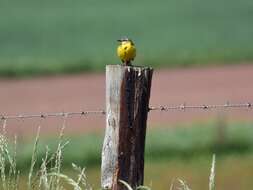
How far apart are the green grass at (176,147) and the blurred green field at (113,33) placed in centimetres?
1121

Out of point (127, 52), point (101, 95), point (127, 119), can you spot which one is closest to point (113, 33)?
point (101, 95)

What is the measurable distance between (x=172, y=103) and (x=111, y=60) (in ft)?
22.9

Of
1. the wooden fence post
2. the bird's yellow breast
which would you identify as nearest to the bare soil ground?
the bird's yellow breast

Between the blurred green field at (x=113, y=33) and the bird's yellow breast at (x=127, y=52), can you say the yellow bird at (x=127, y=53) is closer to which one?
the bird's yellow breast at (x=127, y=52)

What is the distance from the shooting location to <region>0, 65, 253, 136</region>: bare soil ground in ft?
68.5

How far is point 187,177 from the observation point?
14.7 meters

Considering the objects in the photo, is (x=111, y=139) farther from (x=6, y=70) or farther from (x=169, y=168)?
(x=6, y=70)

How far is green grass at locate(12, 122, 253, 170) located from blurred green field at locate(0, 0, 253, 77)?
36.8ft

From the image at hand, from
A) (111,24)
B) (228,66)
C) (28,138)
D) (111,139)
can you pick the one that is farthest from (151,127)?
(111,24)

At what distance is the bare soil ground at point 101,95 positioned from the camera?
68.5 ft

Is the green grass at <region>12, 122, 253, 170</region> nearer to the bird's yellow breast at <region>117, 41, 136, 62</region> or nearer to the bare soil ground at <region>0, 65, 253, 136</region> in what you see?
the bare soil ground at <region>0, 65, 253, 136</region>

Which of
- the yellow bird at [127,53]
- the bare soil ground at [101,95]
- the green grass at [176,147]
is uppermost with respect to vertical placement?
the yellow bird at [127,53]

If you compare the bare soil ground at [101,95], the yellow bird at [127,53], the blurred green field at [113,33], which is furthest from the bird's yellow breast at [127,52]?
the blurred green field at [113,33]

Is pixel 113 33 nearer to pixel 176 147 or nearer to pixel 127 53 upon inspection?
pixel 176 147
